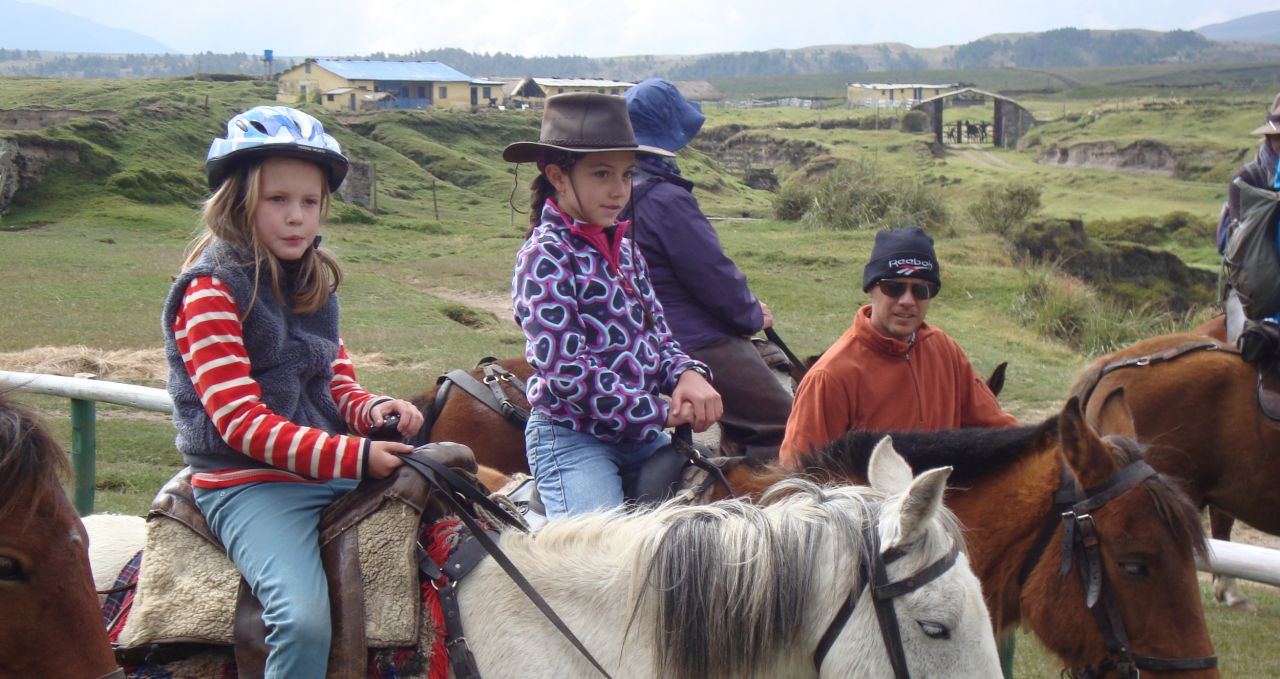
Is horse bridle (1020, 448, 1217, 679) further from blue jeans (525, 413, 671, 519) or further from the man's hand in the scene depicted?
blue jeans (525, 413, 671, 519)

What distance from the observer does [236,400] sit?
248 centimetres

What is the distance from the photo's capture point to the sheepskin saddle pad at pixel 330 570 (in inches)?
97.8

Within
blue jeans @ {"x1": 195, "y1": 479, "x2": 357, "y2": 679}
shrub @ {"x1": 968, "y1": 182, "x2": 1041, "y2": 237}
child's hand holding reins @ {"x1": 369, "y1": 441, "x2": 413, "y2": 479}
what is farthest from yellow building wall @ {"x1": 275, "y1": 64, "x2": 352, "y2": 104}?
child's hand holding reins @ {"x1": 369, "y1": 441, "x2": 413, "y2": 479}

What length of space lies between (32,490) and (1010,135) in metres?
88.9

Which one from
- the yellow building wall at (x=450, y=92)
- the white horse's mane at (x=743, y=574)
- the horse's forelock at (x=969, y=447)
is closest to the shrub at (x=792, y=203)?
the horse's forelock at (x=969, y=447)

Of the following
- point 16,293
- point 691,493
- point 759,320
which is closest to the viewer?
point 691,493

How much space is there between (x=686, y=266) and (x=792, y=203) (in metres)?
24.8

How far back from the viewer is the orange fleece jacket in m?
3.84

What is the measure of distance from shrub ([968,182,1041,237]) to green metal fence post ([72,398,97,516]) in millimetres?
22165

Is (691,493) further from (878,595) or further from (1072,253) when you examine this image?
(1072,253)

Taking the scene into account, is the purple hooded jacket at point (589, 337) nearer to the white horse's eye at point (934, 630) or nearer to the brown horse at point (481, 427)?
the white horse's eye at point (934, 630)

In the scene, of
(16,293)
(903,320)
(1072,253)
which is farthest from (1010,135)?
(903,320)

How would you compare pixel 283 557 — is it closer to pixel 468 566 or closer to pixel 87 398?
pixel 468 566

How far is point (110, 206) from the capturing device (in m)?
25.1
